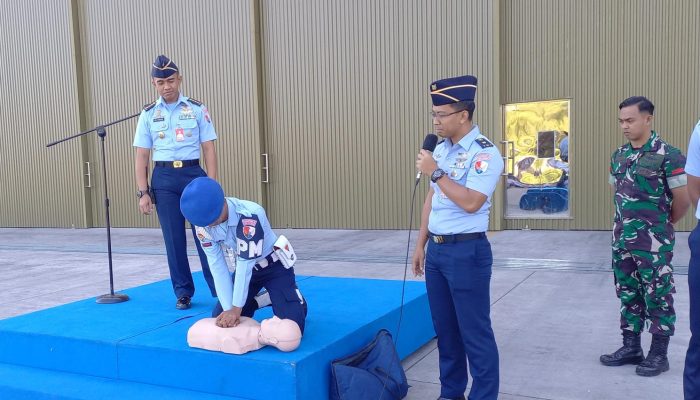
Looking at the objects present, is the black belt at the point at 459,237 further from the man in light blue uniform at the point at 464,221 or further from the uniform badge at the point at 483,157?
the uniform badge at the point at 483,157

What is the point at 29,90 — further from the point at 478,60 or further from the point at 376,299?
the point at 376,299

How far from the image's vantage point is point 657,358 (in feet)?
9.60

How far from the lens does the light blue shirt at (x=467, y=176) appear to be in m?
2.23

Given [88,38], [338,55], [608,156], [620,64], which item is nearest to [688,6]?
[620,64]

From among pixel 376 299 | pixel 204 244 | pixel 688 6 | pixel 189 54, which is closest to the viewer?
pixel 204 244

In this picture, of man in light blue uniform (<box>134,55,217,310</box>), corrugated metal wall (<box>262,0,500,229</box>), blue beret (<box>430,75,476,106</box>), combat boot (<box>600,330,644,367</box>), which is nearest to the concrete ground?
combat boot (<box>600,330,644,367</box>)

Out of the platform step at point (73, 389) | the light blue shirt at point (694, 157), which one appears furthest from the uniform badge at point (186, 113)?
the light blue shirt at point (694, 157)

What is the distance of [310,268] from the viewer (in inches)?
257

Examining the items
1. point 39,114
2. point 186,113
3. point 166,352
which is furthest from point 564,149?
point 39,114

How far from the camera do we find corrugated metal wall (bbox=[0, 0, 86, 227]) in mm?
11992

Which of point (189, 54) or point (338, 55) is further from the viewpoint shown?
point (189, 54)

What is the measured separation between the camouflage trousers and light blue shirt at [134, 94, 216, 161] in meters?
2.47

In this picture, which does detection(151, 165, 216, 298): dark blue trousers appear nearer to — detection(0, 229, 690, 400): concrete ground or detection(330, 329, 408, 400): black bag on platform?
detection(0, 229, 690, 400): concrete ground

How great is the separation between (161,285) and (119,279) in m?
2.23
